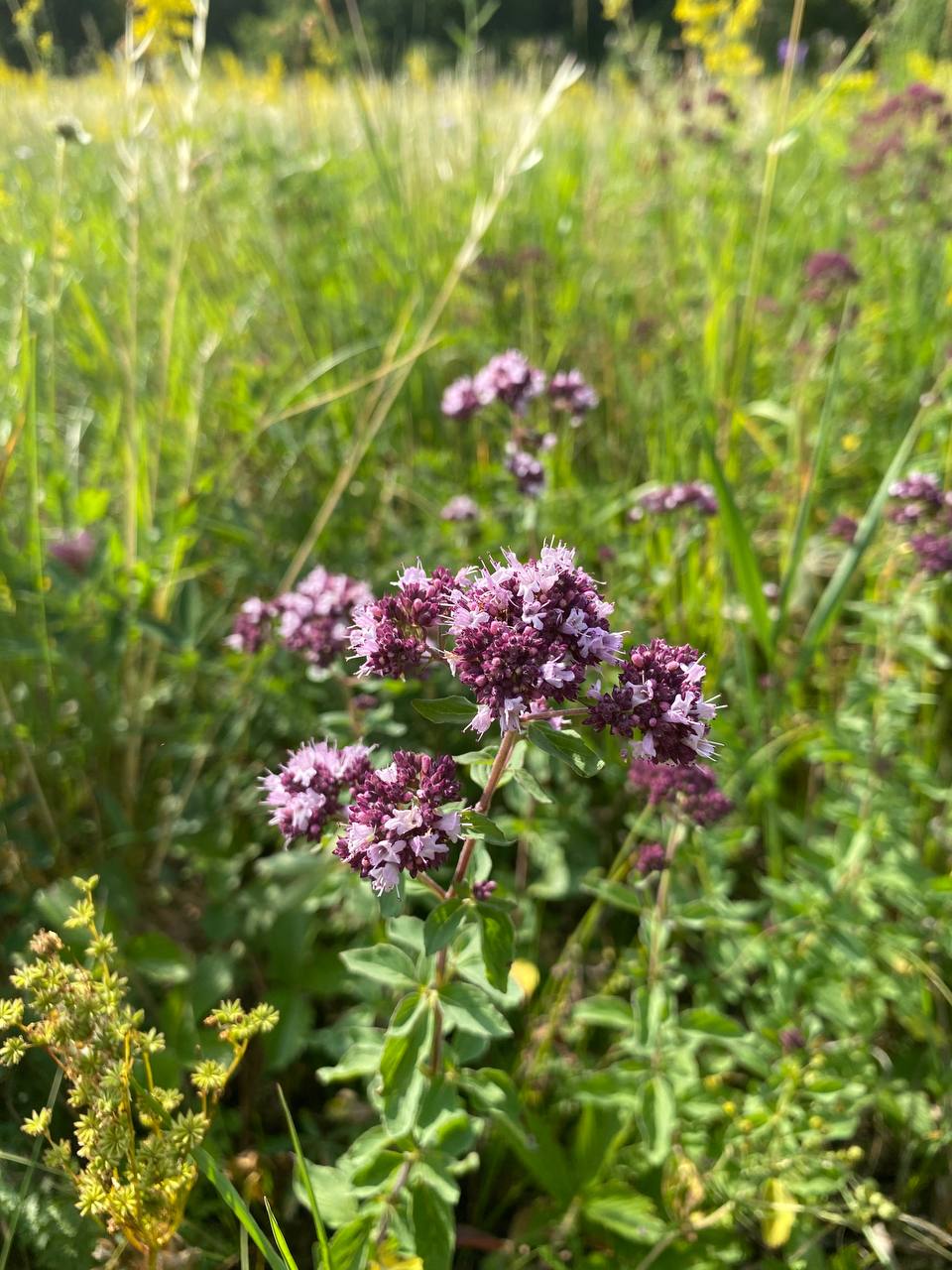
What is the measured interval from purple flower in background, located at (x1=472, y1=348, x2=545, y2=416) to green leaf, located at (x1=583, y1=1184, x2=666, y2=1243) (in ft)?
6.46

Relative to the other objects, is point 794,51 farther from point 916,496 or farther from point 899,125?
point 899,125

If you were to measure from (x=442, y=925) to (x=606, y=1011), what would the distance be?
0.86 metres

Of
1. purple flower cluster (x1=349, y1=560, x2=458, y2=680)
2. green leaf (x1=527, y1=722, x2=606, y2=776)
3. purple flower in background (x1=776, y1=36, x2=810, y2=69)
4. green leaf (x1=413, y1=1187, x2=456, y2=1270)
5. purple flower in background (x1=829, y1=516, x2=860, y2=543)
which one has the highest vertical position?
purple flower in background (x1=776, y1=36, x2=810, y2=69)

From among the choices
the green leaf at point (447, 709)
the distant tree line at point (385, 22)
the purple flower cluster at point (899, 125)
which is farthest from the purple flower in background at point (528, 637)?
the purple flower cluster at point (899, 125)

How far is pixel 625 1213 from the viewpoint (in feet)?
5.65

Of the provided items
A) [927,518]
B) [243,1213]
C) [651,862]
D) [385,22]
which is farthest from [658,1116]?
[385,22]

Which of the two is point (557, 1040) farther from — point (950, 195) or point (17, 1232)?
point (950, 195)

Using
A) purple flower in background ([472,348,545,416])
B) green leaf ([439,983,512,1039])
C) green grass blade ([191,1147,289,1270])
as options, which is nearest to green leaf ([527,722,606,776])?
green leaf ([439,983,512,1039])

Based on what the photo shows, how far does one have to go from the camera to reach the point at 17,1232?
1429mm

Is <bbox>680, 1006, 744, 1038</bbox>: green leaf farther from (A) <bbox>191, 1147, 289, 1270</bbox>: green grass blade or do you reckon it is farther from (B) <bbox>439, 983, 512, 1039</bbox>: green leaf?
(A) <bbox>191, 1147, 289, 1270</bbox>: green grass blade

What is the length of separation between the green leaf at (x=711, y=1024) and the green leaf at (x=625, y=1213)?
353mm

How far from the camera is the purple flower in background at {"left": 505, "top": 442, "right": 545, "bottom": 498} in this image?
231 centimetres

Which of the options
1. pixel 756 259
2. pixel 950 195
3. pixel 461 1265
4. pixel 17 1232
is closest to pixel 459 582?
pixel 17 1232

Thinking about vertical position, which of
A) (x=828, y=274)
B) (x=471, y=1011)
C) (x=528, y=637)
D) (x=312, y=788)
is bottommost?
(x=471, y=1011)
